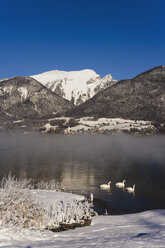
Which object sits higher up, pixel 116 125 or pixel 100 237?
pixel 116 125

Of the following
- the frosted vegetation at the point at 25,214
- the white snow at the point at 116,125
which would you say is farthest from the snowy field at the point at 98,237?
the white snow at the point at 116,125

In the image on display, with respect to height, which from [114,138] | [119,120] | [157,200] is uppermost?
[119,120]

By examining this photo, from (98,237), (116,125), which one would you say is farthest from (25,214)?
(116,125)

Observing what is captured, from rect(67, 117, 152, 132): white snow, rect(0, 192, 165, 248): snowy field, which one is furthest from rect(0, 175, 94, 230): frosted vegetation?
rect(67, 117, 152, 132): white snow

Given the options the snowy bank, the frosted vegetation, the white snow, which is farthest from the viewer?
the white snow

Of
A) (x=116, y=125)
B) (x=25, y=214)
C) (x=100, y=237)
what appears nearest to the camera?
(x=100, y=237)

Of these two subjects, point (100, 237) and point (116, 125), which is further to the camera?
point (116, 125)

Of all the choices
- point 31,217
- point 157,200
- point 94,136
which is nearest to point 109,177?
point 157,200

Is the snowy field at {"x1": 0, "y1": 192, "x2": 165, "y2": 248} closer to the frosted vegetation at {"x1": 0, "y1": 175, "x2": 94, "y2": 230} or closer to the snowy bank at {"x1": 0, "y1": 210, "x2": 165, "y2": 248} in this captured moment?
the snowy bank at {"x1": 0, "y1": 210, "x2": 165, "y2": 248}

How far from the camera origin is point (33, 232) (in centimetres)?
1602

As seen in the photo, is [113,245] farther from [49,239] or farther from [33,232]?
[33,232]

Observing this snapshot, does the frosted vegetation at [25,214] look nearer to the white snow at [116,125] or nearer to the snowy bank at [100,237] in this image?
the snowy bank at [100,237]

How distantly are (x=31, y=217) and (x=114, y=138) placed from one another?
14336 centimetres

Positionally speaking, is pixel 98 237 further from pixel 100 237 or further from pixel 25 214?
pixel 25 214
